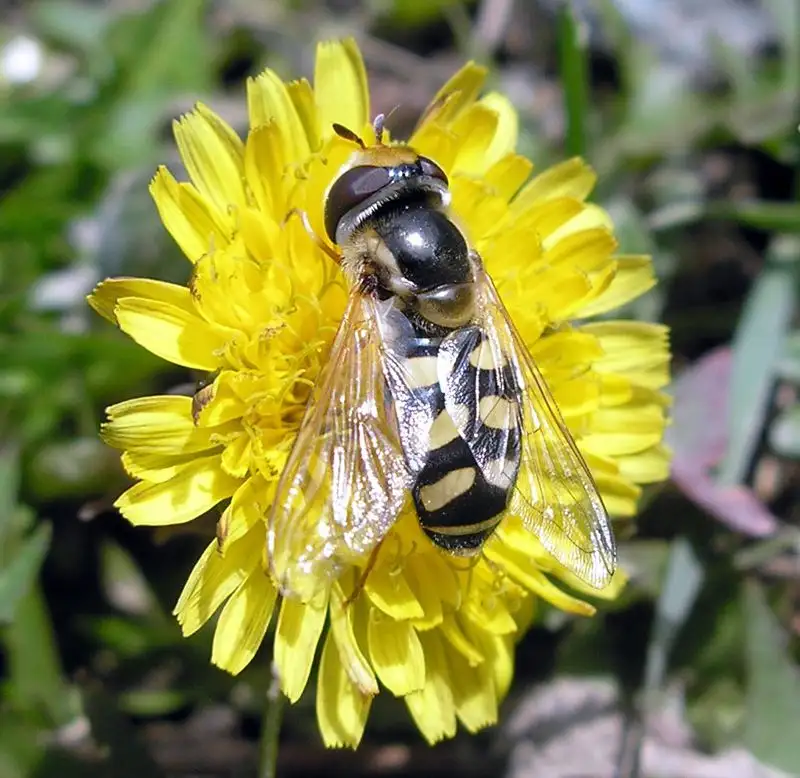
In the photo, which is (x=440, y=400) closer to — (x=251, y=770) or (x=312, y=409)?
(x=312, y=409)

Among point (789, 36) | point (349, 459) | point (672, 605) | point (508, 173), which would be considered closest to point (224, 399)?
point (349, 459)

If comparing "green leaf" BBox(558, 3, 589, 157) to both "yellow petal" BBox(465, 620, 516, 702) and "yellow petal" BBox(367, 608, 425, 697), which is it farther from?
"yellow petal" BBox(367, 608, 425, 697)

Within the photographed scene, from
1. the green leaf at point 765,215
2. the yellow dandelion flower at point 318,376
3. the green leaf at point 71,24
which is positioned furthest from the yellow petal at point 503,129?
the green leaf at point 71,24

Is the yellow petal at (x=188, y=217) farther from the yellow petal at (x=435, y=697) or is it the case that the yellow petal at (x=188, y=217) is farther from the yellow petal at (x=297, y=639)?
the yellow petal at (x=435, y=697)

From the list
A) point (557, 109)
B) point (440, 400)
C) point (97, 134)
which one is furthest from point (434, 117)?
point (557, 109)

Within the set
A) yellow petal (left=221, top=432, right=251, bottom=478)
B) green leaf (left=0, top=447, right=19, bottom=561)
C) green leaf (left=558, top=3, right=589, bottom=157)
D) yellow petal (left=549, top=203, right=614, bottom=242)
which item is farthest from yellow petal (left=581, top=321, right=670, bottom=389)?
green leaf (left=0, top=447, right=19, bottom=561)
